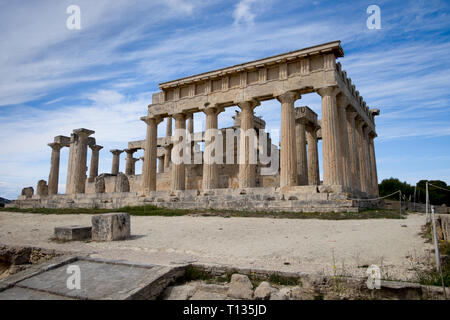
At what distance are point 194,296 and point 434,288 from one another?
311 cm

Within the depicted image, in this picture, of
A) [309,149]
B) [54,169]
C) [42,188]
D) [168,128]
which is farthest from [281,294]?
[168,128]

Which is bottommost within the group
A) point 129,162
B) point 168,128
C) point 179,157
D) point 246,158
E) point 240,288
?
point 240,288

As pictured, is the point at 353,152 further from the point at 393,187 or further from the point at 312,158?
the point at 393,187

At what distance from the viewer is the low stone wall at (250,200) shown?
565 inches

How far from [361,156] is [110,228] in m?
18.8

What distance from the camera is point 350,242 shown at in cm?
707

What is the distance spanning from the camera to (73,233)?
8867mm

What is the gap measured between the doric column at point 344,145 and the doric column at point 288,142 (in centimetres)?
266

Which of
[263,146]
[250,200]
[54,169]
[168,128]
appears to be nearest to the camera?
[250,200]

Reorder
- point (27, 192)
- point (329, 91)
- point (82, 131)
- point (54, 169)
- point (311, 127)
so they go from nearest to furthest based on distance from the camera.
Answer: point (329, 91), point (311, 127), point (82, 131), point (27, 192), point (54, 169)

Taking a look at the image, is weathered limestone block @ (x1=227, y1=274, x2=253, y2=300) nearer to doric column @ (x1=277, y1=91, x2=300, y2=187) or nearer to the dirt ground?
the dirt ground

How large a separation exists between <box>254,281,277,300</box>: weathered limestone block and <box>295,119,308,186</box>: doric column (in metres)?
17.5

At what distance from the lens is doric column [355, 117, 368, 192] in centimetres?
2184

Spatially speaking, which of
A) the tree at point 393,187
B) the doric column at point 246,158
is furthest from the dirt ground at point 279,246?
the tree at point 393,187
